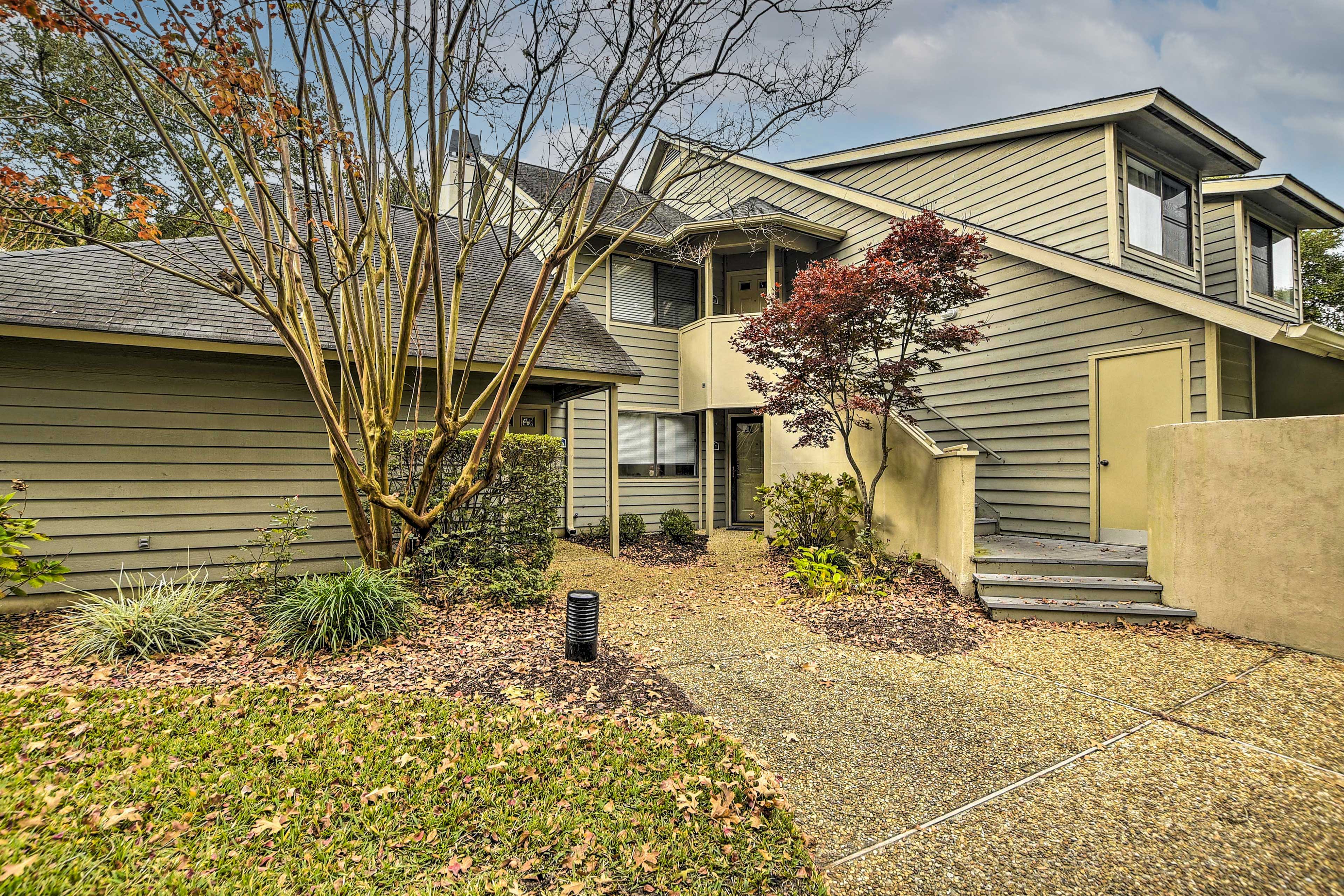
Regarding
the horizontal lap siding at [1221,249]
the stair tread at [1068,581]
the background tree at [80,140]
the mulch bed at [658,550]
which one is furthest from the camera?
the horizontal lap siding at [1221,249]

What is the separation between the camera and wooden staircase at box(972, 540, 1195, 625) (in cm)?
528

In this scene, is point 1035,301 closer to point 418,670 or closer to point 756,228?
point 756,228

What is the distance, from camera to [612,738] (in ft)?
10.6

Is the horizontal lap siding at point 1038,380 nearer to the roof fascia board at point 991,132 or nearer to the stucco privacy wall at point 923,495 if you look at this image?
the stucco privacy wall at point 923,495

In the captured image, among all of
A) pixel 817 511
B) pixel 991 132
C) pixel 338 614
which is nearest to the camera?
pixel 338 614

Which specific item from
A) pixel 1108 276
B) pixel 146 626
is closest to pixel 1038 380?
pixel 1108 276

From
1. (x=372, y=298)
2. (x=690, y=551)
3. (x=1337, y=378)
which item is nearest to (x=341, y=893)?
(x=372, y=298)

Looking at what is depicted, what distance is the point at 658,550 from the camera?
960 cm

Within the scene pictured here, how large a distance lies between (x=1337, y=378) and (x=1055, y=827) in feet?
25.8

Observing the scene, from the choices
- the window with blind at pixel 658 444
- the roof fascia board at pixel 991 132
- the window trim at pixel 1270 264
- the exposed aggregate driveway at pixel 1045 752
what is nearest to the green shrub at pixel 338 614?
the exposed aggregate driveway at pixel 1045 752

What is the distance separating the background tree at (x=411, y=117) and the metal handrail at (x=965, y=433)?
4.93m

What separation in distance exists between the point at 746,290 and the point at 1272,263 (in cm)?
929

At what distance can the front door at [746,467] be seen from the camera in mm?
11578

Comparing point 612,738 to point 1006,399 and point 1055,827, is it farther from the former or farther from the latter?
point 1006,399
